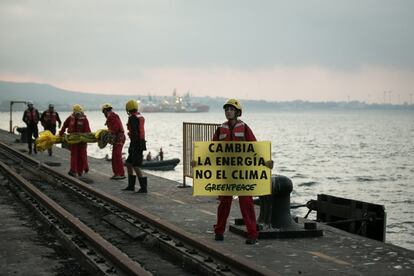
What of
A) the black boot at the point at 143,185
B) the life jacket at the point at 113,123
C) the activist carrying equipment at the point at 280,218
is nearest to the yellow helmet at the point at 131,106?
the black boot at the point at 143,185

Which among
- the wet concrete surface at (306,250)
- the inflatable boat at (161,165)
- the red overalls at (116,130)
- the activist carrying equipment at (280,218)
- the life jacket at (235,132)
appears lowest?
the inflatable boat at (161,165)

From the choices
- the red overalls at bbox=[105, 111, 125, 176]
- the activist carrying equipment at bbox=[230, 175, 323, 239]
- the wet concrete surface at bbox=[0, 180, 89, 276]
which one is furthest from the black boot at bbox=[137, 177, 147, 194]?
the activist carrying equipment at bbox=[230, 175, 323, 239]

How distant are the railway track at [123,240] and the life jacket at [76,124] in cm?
331

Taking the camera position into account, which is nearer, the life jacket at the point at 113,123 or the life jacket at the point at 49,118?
the life jacket at the point at 113,123

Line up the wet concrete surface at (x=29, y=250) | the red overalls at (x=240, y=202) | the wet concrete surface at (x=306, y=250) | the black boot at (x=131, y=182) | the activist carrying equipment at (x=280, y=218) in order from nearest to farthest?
1. the wet concrete surface at (x=306, y=250)
2. the wet concrete surface at (x=29, y=250)
3. the red overalls at (x=240, y=202)
4. the activist carrying equipment at (x=280, y=218)
5. the black boot at (x=131, y=182)

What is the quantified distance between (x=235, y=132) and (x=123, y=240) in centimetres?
243

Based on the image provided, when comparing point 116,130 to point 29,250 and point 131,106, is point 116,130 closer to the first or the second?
point 131,106

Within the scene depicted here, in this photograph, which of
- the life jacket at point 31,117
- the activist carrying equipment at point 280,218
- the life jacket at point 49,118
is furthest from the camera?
the life jacket at point 31,117

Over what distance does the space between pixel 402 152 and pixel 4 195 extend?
302 ft

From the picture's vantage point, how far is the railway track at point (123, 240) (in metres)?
7.87

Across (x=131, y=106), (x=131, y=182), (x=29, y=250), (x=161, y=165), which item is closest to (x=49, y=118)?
(x=131, y=182)

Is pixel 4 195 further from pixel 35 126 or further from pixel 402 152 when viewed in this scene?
pixel 402 152

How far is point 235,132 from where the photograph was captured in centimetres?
961

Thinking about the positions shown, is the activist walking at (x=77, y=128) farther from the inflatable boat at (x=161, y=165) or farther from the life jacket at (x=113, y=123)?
the inflatable boat at (x=161, y=165)
